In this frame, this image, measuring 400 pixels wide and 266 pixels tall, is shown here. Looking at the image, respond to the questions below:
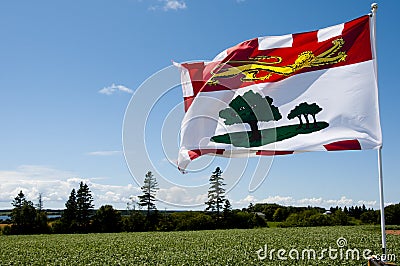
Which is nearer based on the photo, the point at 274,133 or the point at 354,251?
the point at 274,133

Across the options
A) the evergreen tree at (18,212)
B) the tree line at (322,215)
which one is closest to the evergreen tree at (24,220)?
the evergreen tree at (18,212)

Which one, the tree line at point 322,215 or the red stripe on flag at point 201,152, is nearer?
the red stripe on flag at point 201,152

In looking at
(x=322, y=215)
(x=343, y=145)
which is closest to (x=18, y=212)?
(x=322, y=215)

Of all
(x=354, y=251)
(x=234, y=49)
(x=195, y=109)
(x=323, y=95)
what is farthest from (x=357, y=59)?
(x=354, y=251)

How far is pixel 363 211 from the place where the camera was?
62281 millimetres

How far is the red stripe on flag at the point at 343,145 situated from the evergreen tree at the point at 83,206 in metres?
50.4

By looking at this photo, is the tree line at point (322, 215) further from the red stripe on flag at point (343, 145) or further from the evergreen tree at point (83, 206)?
the red stripe on flag at point (343, 145)

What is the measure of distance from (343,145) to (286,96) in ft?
4.48

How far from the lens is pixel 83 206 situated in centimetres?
5662

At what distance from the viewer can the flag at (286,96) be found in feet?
22.1

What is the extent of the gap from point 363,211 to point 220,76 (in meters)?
59.3

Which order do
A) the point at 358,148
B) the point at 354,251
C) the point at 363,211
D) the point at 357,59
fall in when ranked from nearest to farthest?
the point at 358,148
the point at 357,59
the point at 354,251
the point at 363,211

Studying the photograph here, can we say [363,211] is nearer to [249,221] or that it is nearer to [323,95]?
[249,221]

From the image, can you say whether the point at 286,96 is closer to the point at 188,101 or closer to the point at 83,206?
the point at 188,101
